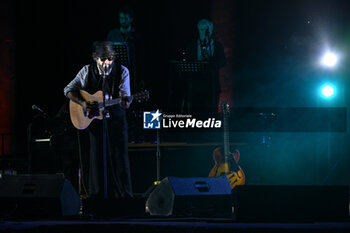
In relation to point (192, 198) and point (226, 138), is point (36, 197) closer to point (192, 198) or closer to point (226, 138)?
point (192, 198)

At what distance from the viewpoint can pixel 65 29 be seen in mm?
9148

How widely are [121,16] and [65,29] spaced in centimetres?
227

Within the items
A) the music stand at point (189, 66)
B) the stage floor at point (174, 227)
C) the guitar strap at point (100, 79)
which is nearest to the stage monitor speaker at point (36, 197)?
the stage floor at point (174, 227)

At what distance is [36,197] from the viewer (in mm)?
4008

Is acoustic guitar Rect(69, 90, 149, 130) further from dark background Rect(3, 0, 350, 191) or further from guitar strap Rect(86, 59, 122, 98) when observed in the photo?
dark background Rect(3, 0, 350, 191)

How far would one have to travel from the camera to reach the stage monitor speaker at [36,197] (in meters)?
3.98

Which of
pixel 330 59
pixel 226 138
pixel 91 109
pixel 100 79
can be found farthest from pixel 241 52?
pixel 91 109

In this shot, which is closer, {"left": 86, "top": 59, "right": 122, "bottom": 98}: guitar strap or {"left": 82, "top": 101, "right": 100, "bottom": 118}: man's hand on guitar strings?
{"left": 82, "top": 101, "right": 100, "bottom": 118}: man's hand on guitar strings

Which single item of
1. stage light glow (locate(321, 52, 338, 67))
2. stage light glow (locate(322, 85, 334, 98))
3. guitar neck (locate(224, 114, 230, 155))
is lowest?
guitar neck (locate(224, 114, 230, 155))

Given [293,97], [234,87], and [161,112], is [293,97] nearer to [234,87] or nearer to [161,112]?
[234,87]

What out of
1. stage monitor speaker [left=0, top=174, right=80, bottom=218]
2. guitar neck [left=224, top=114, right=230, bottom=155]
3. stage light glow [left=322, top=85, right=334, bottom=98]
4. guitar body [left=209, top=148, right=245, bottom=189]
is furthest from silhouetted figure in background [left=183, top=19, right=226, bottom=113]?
stage monitor speaker [left=0, top=174, right=80, bottom=218]

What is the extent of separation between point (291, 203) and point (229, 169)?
9.31 ft

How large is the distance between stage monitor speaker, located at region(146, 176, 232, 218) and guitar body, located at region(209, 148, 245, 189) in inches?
69.8

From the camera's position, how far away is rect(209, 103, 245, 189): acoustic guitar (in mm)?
6270
